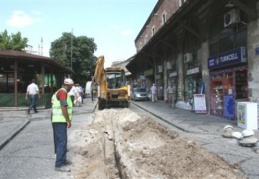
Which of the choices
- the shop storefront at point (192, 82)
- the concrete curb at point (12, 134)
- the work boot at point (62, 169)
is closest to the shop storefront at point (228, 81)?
the shop storefront at point (192, 82)

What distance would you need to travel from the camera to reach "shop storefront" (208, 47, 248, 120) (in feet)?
50.5

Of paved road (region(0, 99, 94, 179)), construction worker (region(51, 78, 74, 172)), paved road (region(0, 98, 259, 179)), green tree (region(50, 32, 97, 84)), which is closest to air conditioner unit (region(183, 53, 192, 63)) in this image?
paved road (region(0, 98, 259, 179))

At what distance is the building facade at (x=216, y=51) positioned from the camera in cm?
1463

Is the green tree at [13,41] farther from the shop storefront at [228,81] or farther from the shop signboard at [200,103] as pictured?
the shop storefront at [228,81]

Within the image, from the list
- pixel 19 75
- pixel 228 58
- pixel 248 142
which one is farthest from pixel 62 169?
pixel 19 75

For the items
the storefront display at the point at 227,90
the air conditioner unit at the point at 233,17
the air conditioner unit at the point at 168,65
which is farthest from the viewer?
the air conditioner unit at the point at 168,65

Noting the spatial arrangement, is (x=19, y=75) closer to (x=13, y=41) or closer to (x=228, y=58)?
(x=228, y=58)

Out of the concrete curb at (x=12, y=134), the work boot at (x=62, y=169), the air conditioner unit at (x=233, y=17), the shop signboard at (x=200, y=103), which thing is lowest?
the work boot at (x=62, y=169)

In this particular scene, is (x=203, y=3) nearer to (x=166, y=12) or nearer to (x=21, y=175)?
(x=21, y=175)

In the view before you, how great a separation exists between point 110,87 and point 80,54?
30843 millimetres

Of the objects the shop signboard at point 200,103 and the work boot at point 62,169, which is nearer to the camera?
the work boot at point 62,169

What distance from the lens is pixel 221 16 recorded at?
17.8m

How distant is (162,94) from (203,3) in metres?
17.3

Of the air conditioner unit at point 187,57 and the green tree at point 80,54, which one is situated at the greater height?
the green tree at point 80,54
